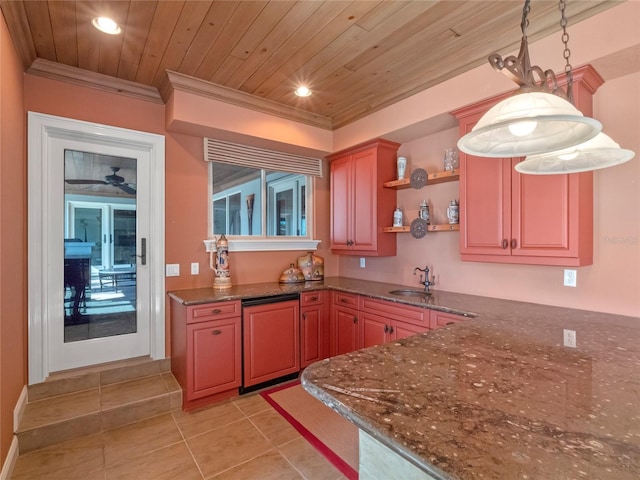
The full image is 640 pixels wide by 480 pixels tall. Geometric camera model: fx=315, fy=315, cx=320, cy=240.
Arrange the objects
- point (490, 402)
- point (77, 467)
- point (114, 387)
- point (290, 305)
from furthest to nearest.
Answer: point (290, 305)
point (114, 387)
point (77, 467)
point (490, 402)

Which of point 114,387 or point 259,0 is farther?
point 114,387

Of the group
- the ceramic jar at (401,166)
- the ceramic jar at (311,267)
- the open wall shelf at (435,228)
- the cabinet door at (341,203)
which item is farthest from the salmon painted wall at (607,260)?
the ceramic jar at (311,267)

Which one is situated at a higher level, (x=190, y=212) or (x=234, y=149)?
(x=234, y=149)

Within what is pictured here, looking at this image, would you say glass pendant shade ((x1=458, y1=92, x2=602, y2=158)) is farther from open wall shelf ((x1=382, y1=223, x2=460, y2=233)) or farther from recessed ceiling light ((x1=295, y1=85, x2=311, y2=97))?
recessed ceiling light ((x1=295, y1=85, x2=311, y2=97))

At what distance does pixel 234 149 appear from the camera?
10.7 feet

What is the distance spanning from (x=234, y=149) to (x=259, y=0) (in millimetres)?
1632

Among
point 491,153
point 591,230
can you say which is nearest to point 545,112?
point 491,153

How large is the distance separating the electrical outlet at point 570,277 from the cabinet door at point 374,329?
1.31 meters

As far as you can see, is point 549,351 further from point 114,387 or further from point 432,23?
point 114,387

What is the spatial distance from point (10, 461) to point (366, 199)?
3268 millimetres

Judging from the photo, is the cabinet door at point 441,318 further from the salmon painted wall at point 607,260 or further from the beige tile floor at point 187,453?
the beige tile floor at point 187,453

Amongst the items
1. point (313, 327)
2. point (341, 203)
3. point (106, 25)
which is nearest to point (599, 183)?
point (341, 203)

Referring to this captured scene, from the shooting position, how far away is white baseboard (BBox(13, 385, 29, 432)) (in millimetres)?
2029

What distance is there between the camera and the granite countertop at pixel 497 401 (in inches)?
25.0
